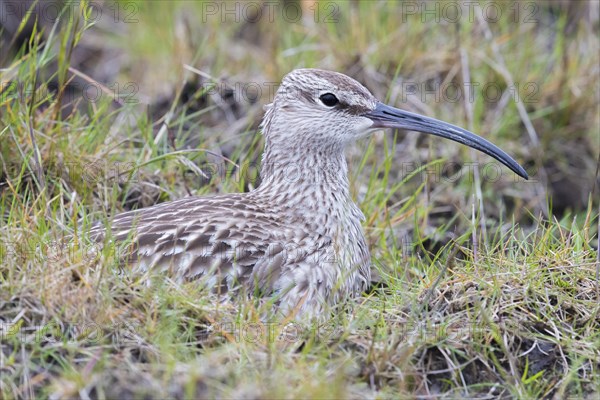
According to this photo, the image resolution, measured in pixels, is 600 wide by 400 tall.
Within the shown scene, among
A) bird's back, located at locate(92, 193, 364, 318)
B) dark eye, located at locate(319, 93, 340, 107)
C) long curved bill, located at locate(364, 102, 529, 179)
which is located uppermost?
dark eye, located at locate(319, 93, 340, 107)

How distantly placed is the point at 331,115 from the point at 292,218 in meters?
0.65

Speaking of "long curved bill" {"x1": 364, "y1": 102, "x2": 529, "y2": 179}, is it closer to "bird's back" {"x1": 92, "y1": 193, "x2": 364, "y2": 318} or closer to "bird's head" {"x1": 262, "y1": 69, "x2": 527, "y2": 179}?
"bird's head" {"x1": 262, "y1": 69, "x2": 527, "y2": 179}

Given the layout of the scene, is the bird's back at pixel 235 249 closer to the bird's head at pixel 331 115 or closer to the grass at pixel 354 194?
the grass at pixel 354 194

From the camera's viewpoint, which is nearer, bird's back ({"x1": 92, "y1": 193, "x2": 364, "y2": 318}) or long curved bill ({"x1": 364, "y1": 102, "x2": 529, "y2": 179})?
bird's back ({"x1": 92, "y1": 193, "x2": 364, "y2": 318})

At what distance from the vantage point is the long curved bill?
5.62 meters

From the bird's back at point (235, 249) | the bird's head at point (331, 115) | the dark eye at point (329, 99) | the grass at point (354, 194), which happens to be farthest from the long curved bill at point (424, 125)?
the bird's back at point (235, 249)

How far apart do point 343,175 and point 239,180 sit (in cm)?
76

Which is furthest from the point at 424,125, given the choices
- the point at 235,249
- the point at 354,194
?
the point at 235,249

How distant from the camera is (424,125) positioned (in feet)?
18.8

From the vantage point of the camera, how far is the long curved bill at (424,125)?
562 cm

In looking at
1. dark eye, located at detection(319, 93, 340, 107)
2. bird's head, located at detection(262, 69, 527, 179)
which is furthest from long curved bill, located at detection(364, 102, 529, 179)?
dark eye, located at detection(319, 93, 340, 107)

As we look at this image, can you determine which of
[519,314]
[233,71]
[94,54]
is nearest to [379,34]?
[233,71]

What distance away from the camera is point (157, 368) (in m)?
3.82

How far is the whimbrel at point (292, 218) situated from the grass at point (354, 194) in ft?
0.82
